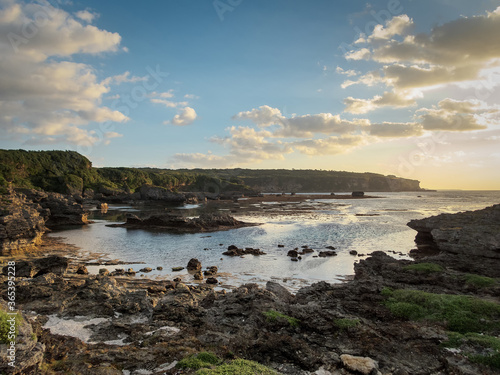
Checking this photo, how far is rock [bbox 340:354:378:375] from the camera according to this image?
8773 millimetres

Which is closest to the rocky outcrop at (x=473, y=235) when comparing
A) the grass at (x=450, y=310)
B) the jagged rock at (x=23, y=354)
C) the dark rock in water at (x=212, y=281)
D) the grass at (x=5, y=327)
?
the grass at (x=450, y=310)

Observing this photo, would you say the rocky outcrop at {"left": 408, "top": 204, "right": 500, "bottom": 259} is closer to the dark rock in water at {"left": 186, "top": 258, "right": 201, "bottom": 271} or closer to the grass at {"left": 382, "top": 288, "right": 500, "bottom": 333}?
the grass at {"left": 382, "top": 288, "right": 500, "bottom": 333}

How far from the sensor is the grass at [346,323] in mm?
11359

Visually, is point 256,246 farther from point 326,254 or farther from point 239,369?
point 239,369

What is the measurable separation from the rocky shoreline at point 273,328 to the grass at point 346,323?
49 millimetres

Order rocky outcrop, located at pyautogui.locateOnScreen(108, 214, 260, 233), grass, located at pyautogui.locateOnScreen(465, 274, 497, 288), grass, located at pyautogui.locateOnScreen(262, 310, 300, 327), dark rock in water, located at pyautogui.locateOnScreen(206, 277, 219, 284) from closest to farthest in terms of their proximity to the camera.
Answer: grass, located at pyautogui.locateOnScreen(262, 310, 300, 327) → grass, located at pyautogui.locateOnScreen(465, 274, 497, 288) → dark rock in water, located at pyautogui.locateOnScreen(206, 277, 219, 284) → rocky outcrop, located at pyautogui.locateOnScreen(108, 214, 260, 233)

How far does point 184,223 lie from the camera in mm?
54156

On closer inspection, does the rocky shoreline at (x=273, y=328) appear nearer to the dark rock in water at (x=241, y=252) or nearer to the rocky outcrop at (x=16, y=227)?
the dark rock in water at (x=241, y=252)

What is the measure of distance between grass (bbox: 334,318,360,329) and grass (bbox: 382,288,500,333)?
266 cm

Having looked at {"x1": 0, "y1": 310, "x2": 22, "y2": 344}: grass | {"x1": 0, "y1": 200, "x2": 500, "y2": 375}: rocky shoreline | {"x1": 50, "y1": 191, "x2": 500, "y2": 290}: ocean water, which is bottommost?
{"x1": 50, "y1": 191, "x2": 500, "y2": 290}: ocean water

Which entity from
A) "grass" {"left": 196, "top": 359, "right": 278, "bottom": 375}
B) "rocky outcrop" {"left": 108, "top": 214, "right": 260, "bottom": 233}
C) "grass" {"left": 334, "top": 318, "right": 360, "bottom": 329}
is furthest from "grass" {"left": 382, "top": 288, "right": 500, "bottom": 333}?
"rocky outcrop" {"left": 108, "top": 214, "right": 260, "bottom": 233}

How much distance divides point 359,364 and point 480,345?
4466 millimetres

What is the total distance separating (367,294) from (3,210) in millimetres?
38625

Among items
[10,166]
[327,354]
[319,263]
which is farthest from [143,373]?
[10,166]
